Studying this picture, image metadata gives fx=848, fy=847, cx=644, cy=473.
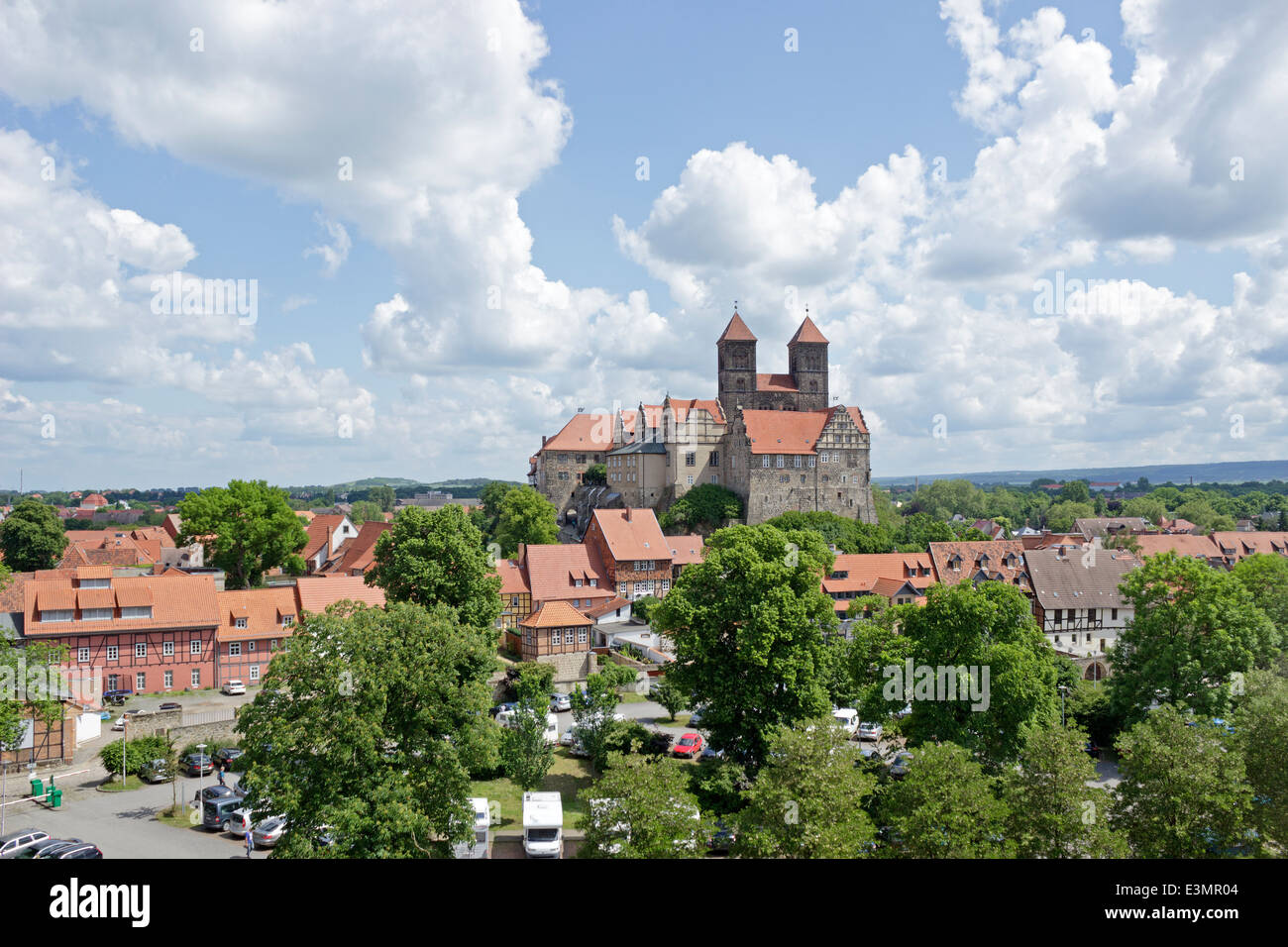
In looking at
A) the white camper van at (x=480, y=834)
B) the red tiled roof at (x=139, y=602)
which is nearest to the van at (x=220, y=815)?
the white camper van at (x=480, y=834)

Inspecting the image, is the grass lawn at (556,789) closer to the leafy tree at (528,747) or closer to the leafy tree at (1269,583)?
the leafy tree at (528,747)

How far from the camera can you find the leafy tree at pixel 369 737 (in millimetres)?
16031

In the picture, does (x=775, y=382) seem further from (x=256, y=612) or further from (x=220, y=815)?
(x=220, y=815)

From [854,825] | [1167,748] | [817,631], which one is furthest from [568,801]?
[1167,748]

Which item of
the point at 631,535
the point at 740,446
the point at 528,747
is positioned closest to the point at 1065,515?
the point at 740,446

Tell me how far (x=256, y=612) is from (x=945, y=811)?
34513 mm

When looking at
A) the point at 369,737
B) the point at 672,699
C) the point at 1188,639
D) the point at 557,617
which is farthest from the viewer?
the point at 557,617

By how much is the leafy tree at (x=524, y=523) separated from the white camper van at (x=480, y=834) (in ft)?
150

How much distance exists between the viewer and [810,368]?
335ft

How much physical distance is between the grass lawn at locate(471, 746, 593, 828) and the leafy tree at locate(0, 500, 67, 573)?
2217 inches

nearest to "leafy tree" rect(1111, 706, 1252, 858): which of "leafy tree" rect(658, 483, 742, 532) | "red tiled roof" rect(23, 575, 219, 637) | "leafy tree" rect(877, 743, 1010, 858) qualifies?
"leafy tree" rect(877, 743, 1010, 858)

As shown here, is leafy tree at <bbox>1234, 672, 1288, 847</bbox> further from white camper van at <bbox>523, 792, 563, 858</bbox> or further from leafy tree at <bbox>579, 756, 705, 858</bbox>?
white camper van at <bbox>523, 792, 563, 858</bbox>

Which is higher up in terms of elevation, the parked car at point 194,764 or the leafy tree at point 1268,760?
the leafy tree at point 1268,760
